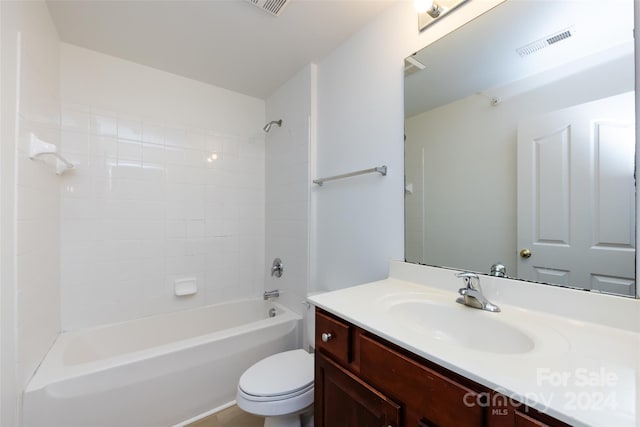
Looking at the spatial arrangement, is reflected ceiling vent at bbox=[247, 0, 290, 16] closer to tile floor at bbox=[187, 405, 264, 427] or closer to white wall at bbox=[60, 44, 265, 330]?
white wall at bbox=[60, 44, 265, 330]

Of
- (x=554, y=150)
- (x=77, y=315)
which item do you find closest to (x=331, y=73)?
(x=554, y=150)

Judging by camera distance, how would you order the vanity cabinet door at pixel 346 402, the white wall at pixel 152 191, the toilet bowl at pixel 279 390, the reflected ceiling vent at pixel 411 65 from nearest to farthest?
the vanity cabinet door at pixel 346 402 < the toilet bowl at pixel 279 390 < the reflected ceiling vent at pixel 411 65 < the white wall at pixel 152 191

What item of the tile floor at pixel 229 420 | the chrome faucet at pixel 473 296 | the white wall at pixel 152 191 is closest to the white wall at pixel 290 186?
the white wall at pixel 152 191

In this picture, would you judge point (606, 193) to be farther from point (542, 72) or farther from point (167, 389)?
point (167, 389)

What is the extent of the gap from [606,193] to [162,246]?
2508mm

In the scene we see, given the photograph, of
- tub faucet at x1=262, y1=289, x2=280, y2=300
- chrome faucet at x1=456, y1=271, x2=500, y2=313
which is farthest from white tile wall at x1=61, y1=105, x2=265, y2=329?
chrome faucet at x1=456, y1=271, x2=500, y2=313

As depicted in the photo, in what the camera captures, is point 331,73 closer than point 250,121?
Yes

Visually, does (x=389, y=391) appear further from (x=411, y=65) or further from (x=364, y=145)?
(x=411, y=65)

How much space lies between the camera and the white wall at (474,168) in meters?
0.90

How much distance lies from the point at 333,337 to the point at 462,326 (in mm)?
460

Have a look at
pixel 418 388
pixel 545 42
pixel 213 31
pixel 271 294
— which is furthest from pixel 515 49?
pixel 271 294

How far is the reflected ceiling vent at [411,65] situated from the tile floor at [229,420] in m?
2.12

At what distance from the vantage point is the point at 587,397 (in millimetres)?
471

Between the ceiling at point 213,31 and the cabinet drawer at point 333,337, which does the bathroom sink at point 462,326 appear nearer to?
the cabinet drawer at point 333,337
